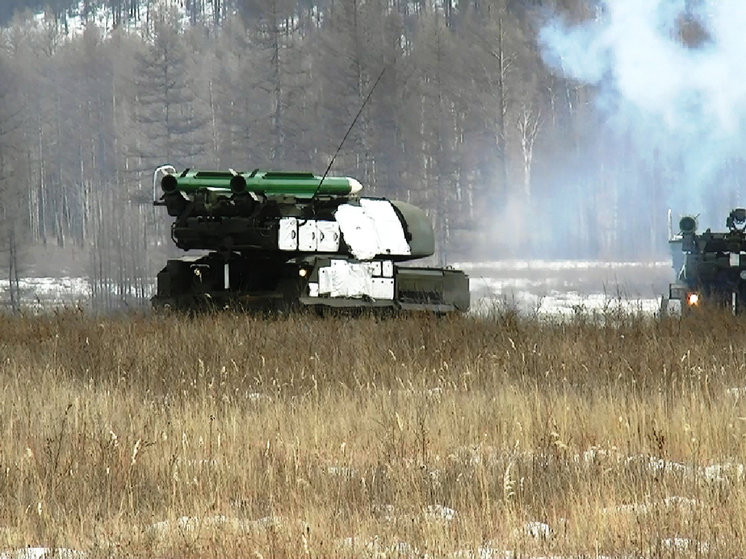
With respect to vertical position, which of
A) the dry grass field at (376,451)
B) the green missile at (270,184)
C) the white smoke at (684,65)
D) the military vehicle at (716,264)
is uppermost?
the white smoke at (684,65)

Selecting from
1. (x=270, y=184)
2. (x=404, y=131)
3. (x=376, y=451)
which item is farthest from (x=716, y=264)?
(x=404, y=131)

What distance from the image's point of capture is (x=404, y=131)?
55.3 m

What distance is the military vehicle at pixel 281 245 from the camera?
1806 centimetres

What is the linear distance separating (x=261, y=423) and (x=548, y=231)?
51.4 m

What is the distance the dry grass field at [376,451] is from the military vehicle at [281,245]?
189 inches

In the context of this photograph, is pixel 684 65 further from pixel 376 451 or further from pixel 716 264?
pixel 376 451

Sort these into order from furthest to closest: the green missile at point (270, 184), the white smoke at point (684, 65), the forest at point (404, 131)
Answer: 1. the forest at point (404, 131)
2. the white smoke at point (684, 65)
3. the green missile at point (270, 184)

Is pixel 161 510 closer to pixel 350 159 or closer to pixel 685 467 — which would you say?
pixel 685 467

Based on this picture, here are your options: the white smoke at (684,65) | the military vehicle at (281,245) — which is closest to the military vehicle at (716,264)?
the military vehicle at (281,245)

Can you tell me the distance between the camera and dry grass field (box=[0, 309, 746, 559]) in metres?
5.87

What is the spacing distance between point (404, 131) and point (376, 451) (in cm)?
4801

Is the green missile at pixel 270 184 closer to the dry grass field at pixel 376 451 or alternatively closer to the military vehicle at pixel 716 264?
the military vehicle at pixel 716 264

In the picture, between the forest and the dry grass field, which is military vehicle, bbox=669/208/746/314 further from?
the forest

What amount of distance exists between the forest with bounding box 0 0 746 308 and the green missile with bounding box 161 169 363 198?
23738 millimetres
